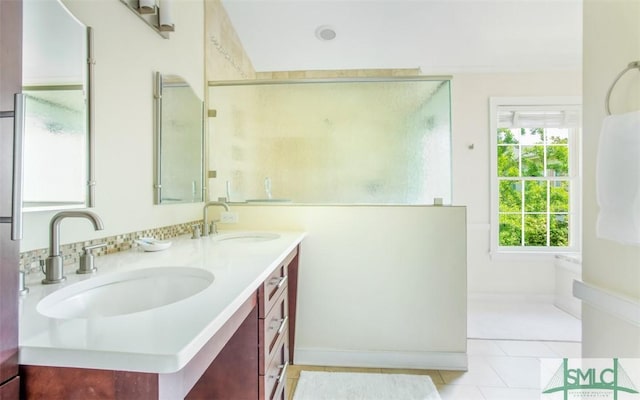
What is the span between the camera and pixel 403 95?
2215 millimetres

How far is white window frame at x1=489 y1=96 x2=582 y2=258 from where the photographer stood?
132 inches

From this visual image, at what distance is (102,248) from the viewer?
1.26m

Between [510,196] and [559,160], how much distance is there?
650 millimetres

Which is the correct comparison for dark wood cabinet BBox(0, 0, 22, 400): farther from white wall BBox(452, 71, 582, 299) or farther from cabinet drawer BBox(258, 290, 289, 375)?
white wall BBox(452, 71, 582, 299)

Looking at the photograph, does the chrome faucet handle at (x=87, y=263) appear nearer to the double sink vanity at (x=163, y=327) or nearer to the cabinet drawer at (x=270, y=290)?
the double sink vanity at (x=163, y=327)

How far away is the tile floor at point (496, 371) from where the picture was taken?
183cm

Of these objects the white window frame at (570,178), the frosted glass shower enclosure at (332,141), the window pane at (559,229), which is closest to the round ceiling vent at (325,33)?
the frosted glass shower enclosure at (332,141)

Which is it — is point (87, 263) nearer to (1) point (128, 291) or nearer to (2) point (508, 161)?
(1) point (128, 291)

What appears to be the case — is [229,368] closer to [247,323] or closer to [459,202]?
[247,323]

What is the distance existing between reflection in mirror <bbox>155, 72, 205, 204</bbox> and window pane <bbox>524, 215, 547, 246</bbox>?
338 cm

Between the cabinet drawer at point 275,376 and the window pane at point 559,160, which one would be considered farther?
the window pane at point 559,160

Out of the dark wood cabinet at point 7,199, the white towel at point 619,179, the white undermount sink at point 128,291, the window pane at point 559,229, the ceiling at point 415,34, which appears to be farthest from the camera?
the window pane at point 559,229

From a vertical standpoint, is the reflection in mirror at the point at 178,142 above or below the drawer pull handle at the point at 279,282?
above

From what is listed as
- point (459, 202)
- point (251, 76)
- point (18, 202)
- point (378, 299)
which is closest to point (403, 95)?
point (378, 299)
